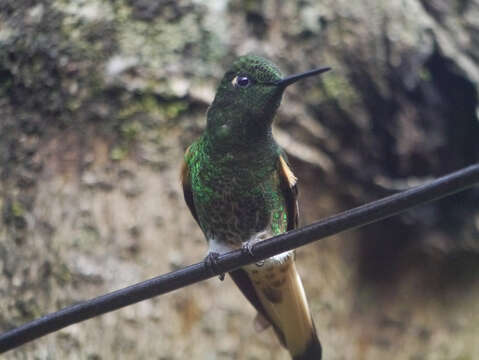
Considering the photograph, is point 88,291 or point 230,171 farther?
point 88,291

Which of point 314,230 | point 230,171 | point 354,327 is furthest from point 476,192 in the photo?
point 314,230

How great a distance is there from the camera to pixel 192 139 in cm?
396

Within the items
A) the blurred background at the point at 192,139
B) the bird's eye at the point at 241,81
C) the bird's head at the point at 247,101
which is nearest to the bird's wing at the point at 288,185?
the bird's head at the point at 247,101

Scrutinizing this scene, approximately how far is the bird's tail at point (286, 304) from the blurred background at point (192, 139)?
96 cm

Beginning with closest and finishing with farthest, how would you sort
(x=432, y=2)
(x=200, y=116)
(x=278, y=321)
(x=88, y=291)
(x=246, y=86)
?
(x=246, y=86)
(x=278, y=321)
(x=88, y=291)
(x=200, y=116)
(x=432, y=2)

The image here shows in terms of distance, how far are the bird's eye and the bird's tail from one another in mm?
859

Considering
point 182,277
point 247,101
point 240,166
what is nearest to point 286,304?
point 240,166

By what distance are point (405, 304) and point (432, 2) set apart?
2.20 m

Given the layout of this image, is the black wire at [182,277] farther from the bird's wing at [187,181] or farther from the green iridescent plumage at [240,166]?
the bird's wing at [187,181]

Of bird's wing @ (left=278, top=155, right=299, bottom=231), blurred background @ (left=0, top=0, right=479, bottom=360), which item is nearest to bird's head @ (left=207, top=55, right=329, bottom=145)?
bird's wing @ (left=278, top=155, right=299, bottom=231)

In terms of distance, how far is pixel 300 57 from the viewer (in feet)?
13.7

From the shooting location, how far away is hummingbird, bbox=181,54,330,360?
2.61 metres

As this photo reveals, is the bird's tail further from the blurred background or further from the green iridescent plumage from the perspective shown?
the blurred background

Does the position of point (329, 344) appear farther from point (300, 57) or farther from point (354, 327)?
point (300, 57)
